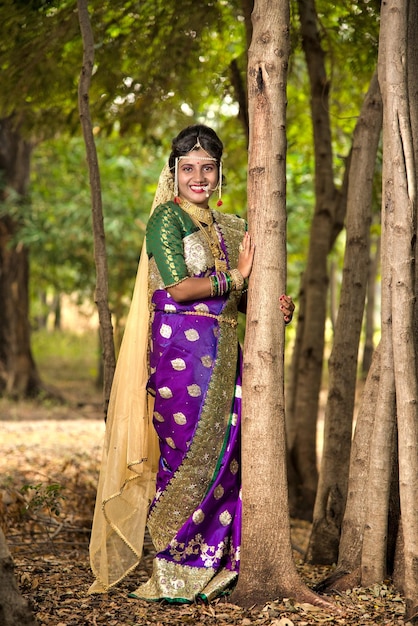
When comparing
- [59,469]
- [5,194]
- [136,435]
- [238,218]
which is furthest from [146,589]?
[5,194]

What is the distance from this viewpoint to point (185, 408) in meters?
4.00

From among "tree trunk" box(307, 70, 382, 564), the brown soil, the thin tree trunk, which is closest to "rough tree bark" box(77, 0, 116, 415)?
the brown soil

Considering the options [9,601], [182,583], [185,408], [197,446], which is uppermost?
[185,408]

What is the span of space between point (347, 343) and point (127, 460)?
167cm

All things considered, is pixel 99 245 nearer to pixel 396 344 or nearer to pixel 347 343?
pixel 347 343

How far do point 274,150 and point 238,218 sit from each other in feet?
2.49

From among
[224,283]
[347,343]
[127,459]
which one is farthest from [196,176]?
[347,343]

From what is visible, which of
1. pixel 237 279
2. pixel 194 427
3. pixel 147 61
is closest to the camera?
pixel 237 279

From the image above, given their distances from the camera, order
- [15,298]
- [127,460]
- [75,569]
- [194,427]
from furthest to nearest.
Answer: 1. [15,298]
2. [75,569]
3. [127,460]
4. [194,427]

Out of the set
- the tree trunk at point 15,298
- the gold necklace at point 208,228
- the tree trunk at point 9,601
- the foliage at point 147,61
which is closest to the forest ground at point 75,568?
the tree trunk at point 9,601

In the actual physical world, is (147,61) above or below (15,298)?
above

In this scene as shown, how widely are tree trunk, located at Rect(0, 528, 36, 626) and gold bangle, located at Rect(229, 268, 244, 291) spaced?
1571mm

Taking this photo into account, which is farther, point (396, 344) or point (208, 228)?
point (208, 228)

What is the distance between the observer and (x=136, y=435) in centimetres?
415
